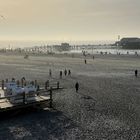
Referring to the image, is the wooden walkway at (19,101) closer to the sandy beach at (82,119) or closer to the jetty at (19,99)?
the jetty at (19,99)

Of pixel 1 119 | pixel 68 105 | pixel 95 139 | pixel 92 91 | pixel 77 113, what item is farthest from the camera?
pixel 92 91

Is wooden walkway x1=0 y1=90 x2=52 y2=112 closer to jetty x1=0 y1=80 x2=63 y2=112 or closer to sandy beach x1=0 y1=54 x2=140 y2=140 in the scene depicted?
jetty x1=0 y1=80 x2=63 y2=112

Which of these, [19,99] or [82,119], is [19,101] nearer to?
[19,99]

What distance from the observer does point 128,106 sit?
3462 centimetres

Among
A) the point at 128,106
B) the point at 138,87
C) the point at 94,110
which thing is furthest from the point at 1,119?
the point at 138,87

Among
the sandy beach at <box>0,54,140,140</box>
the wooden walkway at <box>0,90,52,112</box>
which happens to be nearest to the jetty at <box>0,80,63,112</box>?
the wooden walkway at <box>0,90,52,112</box>

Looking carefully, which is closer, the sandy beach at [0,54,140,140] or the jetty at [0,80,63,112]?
the sandy beach at [0,54,140,140]

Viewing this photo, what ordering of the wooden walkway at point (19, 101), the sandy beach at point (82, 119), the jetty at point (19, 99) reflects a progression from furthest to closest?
the jetty at point (19, 99), the wooden walkway at point (19, 101), the sandy beach at point (82, 119)

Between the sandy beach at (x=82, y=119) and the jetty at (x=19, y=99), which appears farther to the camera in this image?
the jetty at (x=19, y=99)

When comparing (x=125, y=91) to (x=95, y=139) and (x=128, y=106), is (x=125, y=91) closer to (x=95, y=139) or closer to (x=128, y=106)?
(x=128, y=106)

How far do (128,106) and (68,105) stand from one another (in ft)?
20.4

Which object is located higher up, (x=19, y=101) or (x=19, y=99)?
(x=19, y=99)

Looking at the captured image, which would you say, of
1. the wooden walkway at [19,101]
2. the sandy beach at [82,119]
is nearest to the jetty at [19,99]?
the wooden walkway at [19,101]

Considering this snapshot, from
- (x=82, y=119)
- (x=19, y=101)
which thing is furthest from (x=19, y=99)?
(x=82, y=119)
